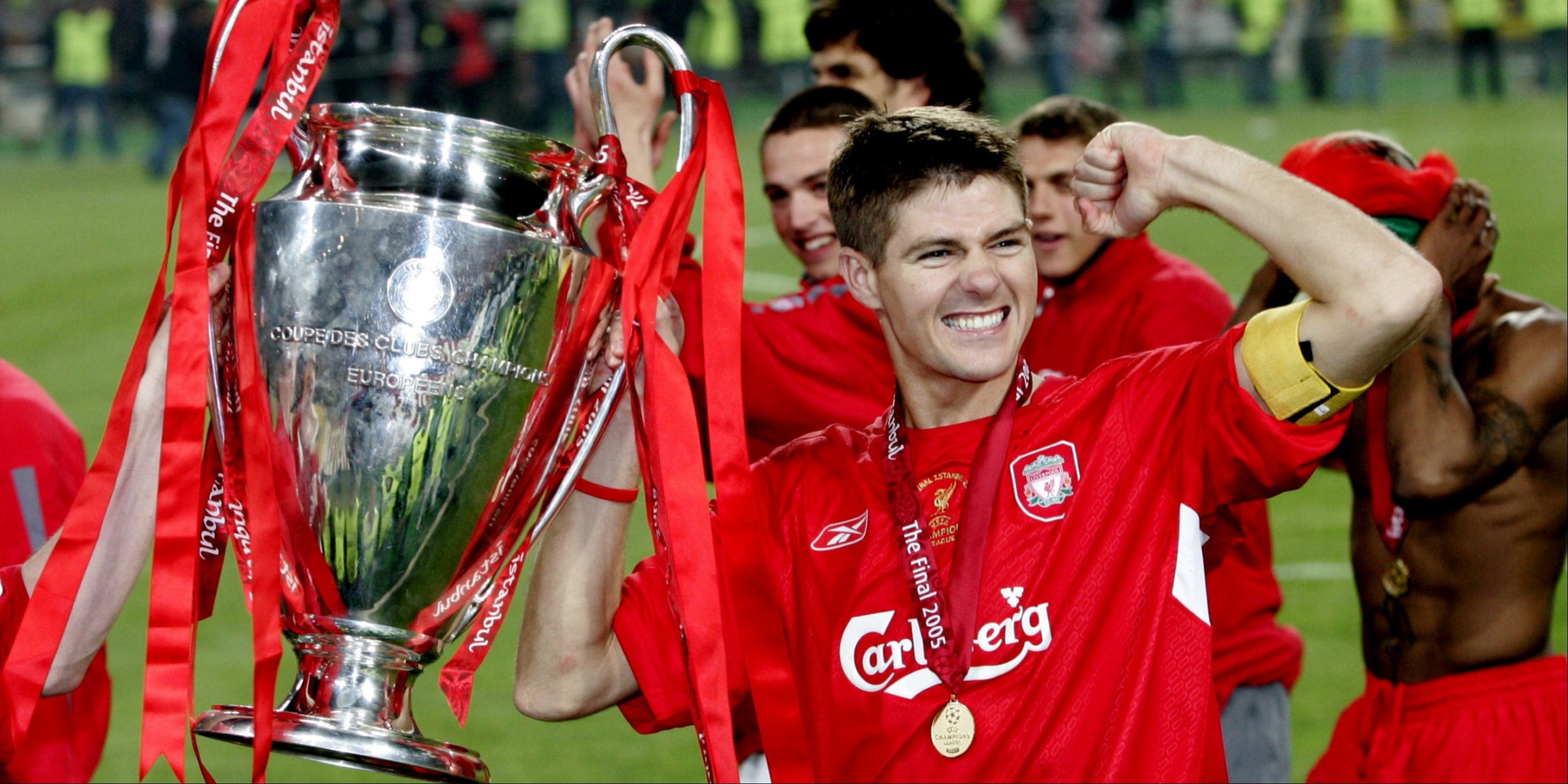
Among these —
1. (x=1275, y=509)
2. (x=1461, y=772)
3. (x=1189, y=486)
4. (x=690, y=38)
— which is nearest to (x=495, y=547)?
(x=1189, y=486)

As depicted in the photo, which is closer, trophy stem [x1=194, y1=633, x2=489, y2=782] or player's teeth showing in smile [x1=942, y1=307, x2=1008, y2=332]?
trophy stem [x1=194, y1=633, x2=489, y2=782]

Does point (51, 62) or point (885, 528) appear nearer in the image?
point (885, 528)

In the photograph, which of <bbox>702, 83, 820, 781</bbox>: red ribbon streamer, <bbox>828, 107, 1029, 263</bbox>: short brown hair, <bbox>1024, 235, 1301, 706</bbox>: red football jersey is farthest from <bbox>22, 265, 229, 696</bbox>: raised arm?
<bbox>1024, 235, 1301, 706</bbox>: red football jersey

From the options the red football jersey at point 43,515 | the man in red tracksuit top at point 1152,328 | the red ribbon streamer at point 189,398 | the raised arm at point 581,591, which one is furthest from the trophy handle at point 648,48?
the man in red tracksuit top at point 1152,328

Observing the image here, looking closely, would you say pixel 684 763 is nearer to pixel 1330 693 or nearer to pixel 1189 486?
pixel 1330 693

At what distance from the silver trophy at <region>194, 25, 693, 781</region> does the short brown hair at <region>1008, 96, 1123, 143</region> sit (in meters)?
1.84

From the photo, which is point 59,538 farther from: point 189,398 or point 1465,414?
point 1465,414

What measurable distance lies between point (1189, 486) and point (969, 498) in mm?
299

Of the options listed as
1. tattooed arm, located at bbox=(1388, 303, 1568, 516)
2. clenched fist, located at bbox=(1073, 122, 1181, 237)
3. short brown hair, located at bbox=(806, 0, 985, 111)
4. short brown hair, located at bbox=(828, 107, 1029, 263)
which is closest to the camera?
clenched fist, located at bbox=(1073, 122, 1181, 237)

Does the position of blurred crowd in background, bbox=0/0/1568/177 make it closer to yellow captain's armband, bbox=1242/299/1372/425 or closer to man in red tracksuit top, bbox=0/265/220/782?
man in red tracksuit top, bbox=0/265/220/782

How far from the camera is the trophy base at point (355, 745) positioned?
2.16 m

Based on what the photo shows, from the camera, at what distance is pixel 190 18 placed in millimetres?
17531

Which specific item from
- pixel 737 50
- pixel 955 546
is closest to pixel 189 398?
pixel 955 546

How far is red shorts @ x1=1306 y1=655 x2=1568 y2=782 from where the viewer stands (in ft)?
10.9
